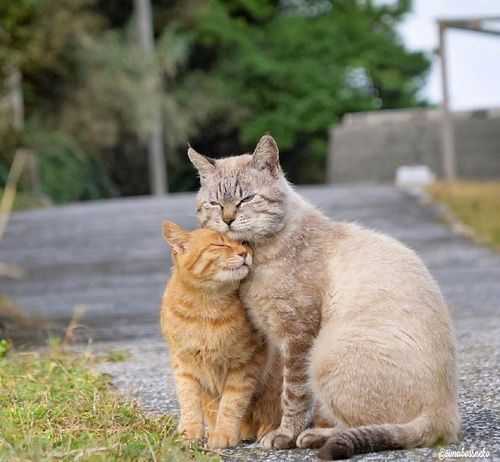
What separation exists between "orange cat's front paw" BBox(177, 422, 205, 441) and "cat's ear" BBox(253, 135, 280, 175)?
3.92ft

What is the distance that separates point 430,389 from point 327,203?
38.3 feet

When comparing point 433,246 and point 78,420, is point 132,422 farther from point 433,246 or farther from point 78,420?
point 433,246

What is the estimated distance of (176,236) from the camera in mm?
4625

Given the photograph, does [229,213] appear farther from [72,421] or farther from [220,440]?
[72,421]

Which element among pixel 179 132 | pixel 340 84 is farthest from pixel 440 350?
pixel 340 84

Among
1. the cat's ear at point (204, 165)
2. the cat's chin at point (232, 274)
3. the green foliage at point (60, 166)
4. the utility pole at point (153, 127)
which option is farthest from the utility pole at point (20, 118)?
the cat's chin at point (232, 274)

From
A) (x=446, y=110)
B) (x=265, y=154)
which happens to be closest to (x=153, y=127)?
(x=446, y=110)

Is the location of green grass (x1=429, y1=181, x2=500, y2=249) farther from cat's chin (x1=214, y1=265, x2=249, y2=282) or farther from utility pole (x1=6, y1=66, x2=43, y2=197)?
cat's chin (x1=214, y1=265, x2=249, y2=282)

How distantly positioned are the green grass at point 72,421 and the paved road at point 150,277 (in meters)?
0.27

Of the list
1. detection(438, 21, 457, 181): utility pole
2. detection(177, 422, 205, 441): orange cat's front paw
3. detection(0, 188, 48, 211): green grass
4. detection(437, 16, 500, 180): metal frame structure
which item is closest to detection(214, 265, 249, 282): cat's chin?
detection(177, 422, 205, 441): orange cat's front paw

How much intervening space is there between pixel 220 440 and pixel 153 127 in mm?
21446

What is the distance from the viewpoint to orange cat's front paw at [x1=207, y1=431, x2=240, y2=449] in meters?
4.27

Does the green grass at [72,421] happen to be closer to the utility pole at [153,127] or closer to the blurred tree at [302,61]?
the utility pole at [153,127]

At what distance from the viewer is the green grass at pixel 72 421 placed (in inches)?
147
